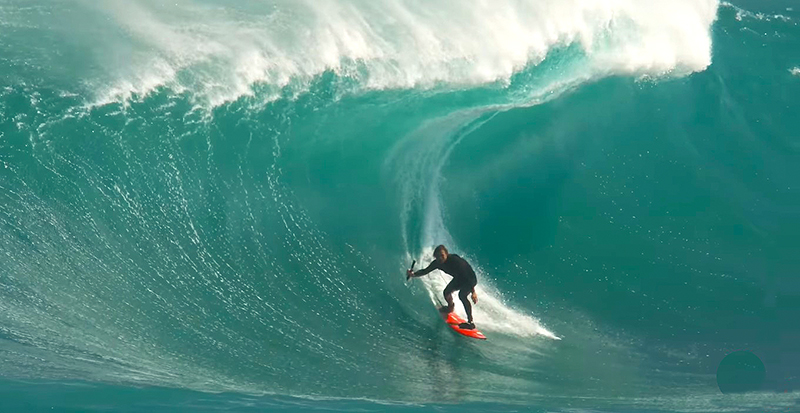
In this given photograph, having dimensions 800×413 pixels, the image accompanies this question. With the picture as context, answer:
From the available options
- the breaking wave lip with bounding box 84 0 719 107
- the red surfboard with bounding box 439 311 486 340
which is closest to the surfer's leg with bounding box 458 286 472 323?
the red surfboard with bounding box 439 311 486 340

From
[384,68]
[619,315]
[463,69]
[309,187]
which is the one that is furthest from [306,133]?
[619,315]

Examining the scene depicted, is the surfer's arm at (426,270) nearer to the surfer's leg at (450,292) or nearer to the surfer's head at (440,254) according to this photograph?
the surfer's head at (440,254)

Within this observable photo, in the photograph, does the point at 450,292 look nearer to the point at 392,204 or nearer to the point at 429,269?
the point at 429,269

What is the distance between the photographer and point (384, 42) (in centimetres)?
1258

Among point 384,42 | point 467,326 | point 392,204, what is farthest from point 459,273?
point 384,42

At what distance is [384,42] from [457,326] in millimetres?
5358

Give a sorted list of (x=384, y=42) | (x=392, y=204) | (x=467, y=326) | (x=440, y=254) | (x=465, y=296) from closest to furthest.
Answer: (x=440, y=254), (x=465, y=296), (x=467, y=326), (x=392, y=204), (x=384, y=42)

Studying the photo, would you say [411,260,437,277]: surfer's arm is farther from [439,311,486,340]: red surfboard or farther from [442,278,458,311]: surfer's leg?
[439,311,486,340]: red surfboard

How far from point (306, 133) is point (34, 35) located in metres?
4.89

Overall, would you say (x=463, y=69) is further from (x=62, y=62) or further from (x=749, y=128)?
(x=62, y=62)

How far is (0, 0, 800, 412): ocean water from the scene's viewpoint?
10.1 meters

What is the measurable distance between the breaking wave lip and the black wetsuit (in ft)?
13.4

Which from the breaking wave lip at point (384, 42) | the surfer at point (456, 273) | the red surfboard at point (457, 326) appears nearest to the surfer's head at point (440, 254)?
the surfer at point (456, 273)

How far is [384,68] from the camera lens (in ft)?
41.2
